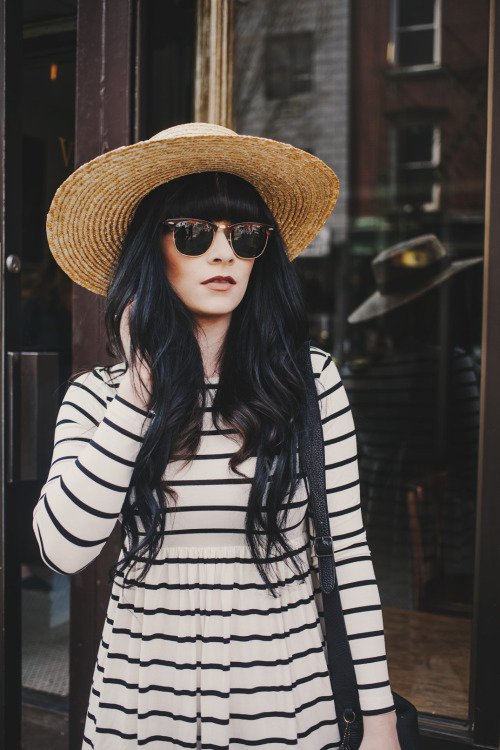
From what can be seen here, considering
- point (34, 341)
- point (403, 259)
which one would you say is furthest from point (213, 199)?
point (403, 259)

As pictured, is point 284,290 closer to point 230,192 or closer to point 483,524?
point 230,192

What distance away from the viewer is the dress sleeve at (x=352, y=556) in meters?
1.29

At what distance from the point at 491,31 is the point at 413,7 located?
6942mm

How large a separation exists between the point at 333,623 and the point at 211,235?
2.67 feet

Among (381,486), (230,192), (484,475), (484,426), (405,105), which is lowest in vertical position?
(381,486)

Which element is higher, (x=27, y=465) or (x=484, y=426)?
(x=484, y=426)

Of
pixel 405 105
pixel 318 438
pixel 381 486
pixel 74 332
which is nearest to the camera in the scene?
pixel 318 438

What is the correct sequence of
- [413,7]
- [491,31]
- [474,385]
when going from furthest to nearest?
[413,7] → [474,385] → [491,31]

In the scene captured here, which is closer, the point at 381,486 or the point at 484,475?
the point at 484,475

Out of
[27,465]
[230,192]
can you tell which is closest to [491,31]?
[230,192]

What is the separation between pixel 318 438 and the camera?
4.42 feet

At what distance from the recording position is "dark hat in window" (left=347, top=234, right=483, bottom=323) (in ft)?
14.7

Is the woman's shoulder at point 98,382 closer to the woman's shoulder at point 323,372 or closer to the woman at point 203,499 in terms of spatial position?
the woman at point 203,499

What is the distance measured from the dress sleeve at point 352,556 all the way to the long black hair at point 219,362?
8 centimetres
